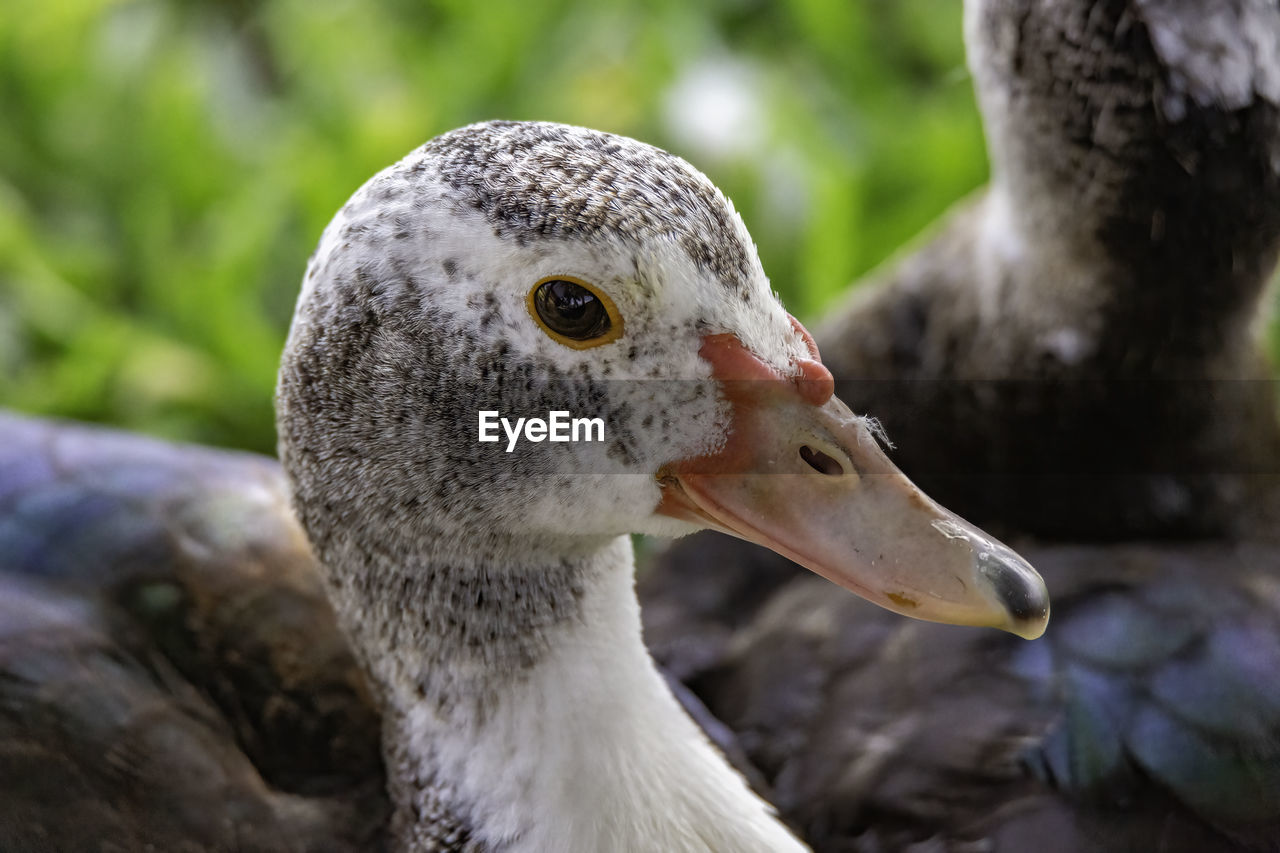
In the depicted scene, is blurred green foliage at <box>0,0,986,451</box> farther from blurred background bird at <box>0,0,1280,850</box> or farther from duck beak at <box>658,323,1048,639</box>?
duck beak at <box>658,323,1048,639</box>

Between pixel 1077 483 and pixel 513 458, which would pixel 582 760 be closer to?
pixel 513 458

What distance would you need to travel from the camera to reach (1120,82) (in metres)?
1.10

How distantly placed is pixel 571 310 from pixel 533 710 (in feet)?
0.95

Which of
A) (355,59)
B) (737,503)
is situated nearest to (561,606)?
(737,503)

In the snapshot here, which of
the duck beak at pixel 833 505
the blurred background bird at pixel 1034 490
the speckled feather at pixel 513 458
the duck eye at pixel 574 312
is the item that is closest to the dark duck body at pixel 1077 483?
the blurred background bird at pixel 1034 490

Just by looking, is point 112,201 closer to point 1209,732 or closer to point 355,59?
point 355,59

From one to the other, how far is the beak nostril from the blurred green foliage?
116 cm

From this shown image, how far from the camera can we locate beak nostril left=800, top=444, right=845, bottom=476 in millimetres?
808

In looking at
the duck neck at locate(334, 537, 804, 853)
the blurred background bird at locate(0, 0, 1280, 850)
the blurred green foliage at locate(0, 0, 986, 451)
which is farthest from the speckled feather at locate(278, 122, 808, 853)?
the blurred green foliage at locate(0, 0, 986, 451)

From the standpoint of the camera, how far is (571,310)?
2.54ft

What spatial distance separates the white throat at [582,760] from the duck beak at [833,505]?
0.14 metres

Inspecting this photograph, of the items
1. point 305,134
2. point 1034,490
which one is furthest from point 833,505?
point 305,134

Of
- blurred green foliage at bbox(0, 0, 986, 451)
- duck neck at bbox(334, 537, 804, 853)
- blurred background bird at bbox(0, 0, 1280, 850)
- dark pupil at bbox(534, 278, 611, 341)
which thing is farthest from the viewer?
blurred green foliage at bbox(0, 0, 986, 451)

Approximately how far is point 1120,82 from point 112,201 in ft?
5.47
